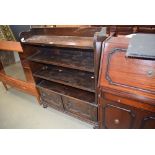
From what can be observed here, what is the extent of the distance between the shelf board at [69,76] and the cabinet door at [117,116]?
0.29 meters

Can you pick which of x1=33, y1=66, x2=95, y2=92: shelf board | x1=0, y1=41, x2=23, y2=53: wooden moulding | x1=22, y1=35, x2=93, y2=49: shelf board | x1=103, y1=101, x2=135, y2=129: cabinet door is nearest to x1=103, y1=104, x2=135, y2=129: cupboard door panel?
x1=103, y1=101, x2=135, y2=129: cabinet door

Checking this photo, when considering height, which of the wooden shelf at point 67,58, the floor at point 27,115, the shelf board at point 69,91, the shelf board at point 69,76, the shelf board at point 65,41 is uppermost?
the shelf board at point 65,41

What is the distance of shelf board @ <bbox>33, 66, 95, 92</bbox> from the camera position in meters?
1.65

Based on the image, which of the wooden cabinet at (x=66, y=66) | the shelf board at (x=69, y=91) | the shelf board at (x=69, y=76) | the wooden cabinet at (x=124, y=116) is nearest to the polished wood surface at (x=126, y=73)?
the wooden cabinet at (x=124, y=116)

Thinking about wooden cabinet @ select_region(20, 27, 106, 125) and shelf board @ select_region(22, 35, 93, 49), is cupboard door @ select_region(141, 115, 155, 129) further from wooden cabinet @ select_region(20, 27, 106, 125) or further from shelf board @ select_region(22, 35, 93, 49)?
shelf board @ select_region(22, 35, 93, 49)

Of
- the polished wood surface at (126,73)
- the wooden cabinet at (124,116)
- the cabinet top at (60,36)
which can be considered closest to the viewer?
the polished wood surface at (126,73)

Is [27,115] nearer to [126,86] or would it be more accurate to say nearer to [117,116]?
[117,116]

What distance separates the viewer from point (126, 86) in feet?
3.72

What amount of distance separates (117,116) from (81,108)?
0.55 meters

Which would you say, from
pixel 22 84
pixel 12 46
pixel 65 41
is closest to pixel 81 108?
pixel 65 41

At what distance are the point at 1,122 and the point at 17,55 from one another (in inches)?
42.9

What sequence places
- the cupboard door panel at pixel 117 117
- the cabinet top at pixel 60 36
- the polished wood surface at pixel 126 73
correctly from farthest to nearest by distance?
the cabinet top at pixel 60 36, the cupboard door panel at pixel 117 117, the polished wood surface at pixel 126 73

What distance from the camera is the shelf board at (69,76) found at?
1.65m

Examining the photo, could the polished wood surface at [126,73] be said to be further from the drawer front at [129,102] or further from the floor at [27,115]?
the floor at [27,115]
